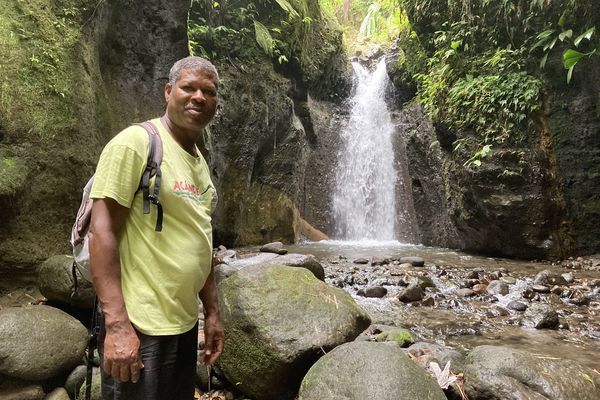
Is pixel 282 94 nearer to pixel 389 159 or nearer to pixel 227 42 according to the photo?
pixel 227 42

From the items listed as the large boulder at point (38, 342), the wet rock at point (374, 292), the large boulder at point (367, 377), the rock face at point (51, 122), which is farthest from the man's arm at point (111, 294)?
→ the wet rock at point (374, 292)

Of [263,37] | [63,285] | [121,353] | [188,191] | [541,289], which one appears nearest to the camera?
[121,353]

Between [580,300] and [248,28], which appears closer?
[580,300]

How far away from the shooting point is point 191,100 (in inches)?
72.3

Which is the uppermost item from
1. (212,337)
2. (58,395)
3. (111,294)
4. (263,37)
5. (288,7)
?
(288,7)

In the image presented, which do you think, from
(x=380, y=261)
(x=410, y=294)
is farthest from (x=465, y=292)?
(x=380, y=261)

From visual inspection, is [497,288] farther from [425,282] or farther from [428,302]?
[428,302]

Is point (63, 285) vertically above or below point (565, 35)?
below

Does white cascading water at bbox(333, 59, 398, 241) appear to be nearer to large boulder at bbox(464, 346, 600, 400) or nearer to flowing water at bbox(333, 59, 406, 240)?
flowing water at bbox(333, 59, 406, 240)

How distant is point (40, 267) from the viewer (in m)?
3.84

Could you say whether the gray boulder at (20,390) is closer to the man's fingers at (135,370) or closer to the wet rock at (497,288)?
the man's fingers at (135,370)

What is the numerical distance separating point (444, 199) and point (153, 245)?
11.2 metres

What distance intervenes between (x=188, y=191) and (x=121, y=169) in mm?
303

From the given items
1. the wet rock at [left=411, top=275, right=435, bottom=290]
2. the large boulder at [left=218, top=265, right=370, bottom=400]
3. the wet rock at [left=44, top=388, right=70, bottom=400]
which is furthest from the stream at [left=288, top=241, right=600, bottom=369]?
the wet rock at [left=44, top=388, right=70, bottom=400]
